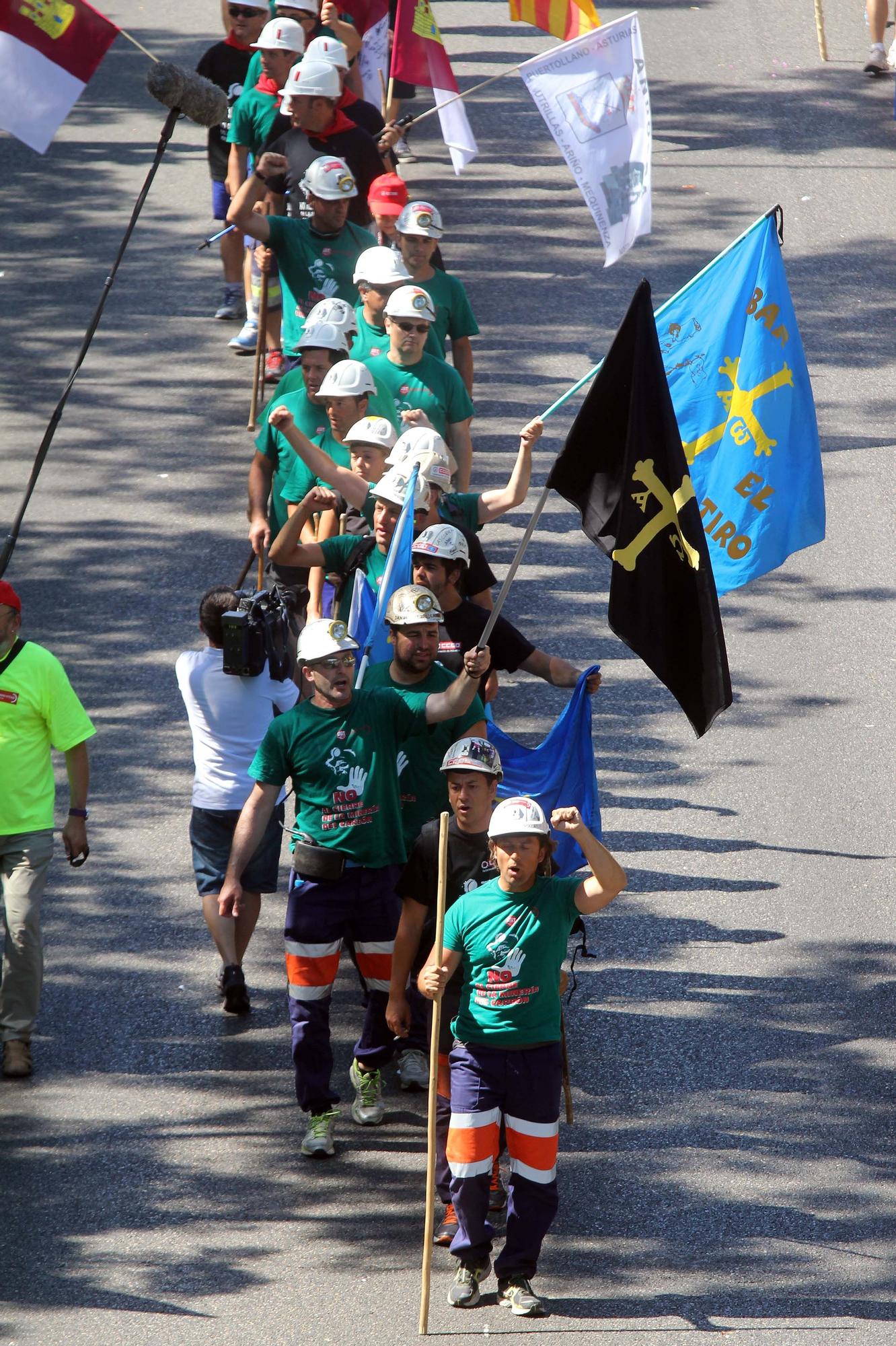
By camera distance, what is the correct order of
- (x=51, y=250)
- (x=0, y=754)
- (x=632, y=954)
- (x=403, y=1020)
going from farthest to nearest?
(x=51, y=250) → (x=632, y=954) → (x=0, y=754) → (x=403, y=1020)

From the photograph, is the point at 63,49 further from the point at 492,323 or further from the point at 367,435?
the point at 492,323

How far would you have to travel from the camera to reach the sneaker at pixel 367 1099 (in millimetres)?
6949

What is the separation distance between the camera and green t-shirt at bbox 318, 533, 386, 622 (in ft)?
25.4

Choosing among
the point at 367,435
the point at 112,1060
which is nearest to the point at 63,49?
the point at 367,435

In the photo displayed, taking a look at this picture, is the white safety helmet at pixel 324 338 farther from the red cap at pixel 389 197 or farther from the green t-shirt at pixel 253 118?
the green t-shirt at pixel 253 118

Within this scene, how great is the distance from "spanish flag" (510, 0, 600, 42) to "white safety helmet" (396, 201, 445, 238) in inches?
78.6

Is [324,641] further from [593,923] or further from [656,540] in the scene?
[593,923]

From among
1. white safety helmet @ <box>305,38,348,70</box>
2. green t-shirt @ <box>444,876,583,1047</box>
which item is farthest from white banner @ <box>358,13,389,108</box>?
green t-shirt @ <box>444,876,583,1047</box>

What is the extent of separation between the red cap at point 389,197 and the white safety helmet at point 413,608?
160 inches

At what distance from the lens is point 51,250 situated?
14.1 meters

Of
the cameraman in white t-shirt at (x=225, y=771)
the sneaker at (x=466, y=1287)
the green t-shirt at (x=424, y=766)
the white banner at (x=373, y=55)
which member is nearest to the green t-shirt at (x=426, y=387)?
the cameraman in white t-shirt at (x=225, y=771)

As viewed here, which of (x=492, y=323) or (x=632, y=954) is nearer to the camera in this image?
(x=632, y=954)

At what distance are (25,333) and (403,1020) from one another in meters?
8.11

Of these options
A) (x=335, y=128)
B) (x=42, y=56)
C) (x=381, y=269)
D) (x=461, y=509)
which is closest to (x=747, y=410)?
(x=461, y=509)
